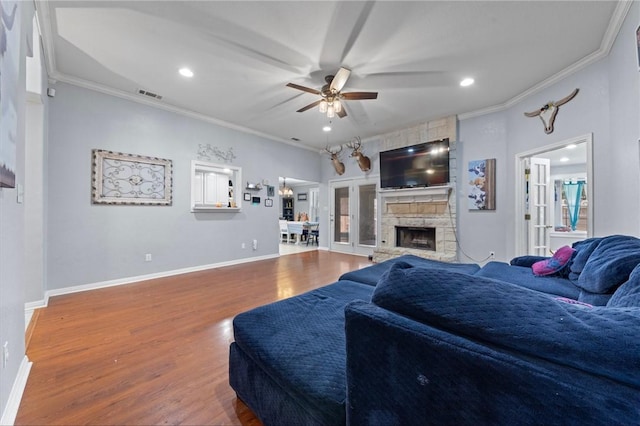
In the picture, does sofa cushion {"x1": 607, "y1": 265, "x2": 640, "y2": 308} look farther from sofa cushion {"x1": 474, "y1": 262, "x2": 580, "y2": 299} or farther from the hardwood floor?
the hardwood floor

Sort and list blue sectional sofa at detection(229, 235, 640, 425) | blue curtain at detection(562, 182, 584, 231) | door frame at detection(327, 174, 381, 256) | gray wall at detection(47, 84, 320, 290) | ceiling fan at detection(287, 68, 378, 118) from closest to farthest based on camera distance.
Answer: blue sectional sofa at detection(229, 235, 640, 425), ceiling fan at detection(287, 68, 378, 118), gray wall at detection(47, 84, 320, 290), blue curtain at detection(562, 182, 584, 231), door frame at detection(327, 174, 381, 256)

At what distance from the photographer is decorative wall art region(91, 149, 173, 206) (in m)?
3.57

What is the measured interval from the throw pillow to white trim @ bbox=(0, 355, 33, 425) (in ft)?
12.7

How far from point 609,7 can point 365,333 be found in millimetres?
3672

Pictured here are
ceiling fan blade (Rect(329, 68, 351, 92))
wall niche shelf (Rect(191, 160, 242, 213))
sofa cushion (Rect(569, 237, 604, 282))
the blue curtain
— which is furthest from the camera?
the blue curtain

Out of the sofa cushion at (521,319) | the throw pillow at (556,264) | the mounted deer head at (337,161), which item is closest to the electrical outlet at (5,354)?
the sofa cushion at (521,319)

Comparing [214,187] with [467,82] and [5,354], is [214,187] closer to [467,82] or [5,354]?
[5,354]

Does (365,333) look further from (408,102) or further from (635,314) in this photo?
(408,102)

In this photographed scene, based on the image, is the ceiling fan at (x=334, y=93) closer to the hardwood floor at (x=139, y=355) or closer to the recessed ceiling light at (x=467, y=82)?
the recessed ceiling light at (x=467, y=82)

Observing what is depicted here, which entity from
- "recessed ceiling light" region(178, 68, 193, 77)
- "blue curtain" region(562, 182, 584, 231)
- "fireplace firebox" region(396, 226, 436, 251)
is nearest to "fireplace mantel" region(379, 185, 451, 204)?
"fireplace firebox" region(396, 226, 436, 251)

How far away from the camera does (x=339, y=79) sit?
3062mm

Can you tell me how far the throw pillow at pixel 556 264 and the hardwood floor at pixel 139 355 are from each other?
2.68 meters

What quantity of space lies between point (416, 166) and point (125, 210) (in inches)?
210

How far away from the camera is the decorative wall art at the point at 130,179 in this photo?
357cm
